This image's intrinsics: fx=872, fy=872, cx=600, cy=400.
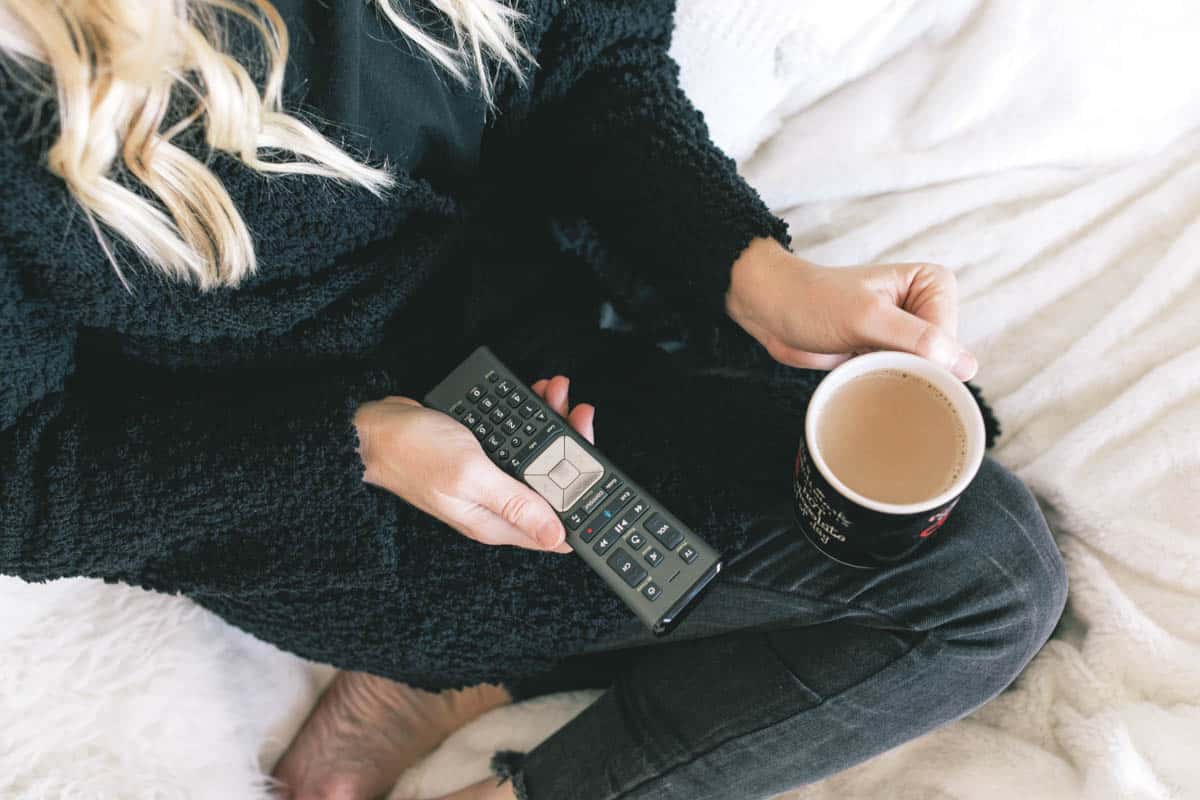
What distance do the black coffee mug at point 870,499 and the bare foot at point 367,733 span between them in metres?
0.41

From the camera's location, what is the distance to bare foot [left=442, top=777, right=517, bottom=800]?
2.09 feet

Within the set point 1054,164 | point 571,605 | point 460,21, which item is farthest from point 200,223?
point 1054,164

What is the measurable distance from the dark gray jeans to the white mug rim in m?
0.13

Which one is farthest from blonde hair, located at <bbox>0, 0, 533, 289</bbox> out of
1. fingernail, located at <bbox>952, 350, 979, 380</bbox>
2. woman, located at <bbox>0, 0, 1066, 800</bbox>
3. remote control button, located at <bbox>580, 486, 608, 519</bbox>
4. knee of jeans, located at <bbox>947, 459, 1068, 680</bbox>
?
knee of jeans, located at <bbox>947, 459, 1068, 680</bbox>

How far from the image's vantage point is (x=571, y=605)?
57 cm

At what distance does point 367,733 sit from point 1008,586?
1.74ft

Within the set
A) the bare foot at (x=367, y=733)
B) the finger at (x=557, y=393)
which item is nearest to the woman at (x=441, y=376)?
the finger at (x=557, y=393)

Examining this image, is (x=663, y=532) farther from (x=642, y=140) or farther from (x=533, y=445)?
(x=642, y=140)

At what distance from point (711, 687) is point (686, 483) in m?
0.14

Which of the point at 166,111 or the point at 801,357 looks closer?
the point at 166,111

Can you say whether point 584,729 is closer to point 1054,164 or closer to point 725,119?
point 725,119

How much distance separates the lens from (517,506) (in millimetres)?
527

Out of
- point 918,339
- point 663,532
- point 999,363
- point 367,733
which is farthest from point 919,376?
point 367,733

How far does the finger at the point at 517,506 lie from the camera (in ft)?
1.72
